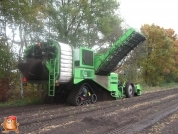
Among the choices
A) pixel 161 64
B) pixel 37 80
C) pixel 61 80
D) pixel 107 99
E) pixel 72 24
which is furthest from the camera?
pixel 161 64

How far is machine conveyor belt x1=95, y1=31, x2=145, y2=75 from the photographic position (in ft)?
41.3

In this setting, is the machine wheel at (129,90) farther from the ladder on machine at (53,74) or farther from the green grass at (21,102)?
the ladder on machine at (53,74)

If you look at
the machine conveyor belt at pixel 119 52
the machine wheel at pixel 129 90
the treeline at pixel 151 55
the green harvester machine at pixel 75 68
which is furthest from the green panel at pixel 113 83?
the treeline at pixel 151 55

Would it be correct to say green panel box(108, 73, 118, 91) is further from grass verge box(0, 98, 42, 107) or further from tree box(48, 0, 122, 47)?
tree box(48, 0, 122, 47)

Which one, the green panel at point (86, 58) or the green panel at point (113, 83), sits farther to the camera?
the green panel at point (113, 83)

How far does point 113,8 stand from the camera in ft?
66.8

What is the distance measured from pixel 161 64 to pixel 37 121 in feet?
81.5

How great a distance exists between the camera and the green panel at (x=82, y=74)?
1118 cm

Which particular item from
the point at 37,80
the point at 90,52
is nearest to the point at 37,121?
the point at 37,80

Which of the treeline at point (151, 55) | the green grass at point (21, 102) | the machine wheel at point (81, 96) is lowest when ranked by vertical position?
the green grass at point (21, 102)

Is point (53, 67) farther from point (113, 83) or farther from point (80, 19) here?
point (80, 19)

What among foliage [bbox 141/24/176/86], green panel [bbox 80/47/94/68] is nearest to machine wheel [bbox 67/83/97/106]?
green panel [bbox 80/47/94/68]

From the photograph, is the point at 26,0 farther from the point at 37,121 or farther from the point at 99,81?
the point at 37,121

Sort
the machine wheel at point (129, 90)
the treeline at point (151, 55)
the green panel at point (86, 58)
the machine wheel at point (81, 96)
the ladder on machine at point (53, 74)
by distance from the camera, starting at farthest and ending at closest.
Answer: the treeline at point (151, 55) → the machine wheel at point (129, 90) → the green panel at point (86, 58) → the machine wheel at point (81, 96) → the ladder on machine at point (53, 74)
